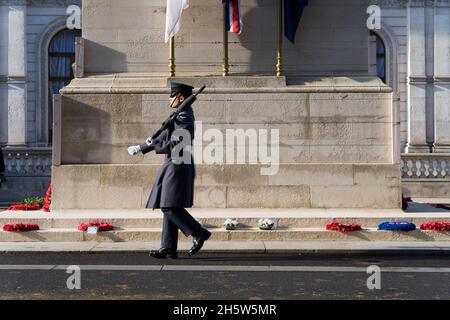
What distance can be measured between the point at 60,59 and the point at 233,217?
88.8 feet

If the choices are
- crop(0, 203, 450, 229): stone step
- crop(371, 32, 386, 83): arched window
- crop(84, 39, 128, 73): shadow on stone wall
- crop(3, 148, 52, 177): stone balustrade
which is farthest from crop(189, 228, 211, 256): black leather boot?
crop(371, 32, 386, 83): arched window

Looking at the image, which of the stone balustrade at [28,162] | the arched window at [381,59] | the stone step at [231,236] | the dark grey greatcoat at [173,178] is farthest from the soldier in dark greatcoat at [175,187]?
the arched window at [381,59]

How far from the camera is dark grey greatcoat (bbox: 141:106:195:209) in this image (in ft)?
37.0

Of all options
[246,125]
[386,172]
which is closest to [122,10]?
[246,125]

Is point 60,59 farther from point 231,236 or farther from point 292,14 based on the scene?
point 231,236

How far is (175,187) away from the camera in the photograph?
446 inches

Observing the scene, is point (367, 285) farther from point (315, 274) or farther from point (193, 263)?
point (193, 263)

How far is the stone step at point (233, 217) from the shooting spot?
13873 millimetres

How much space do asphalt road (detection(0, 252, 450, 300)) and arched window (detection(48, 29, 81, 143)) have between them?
90.9 feet

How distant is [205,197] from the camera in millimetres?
15227

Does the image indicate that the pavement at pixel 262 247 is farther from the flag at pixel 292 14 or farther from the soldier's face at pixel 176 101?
the flag at pixel 292 14

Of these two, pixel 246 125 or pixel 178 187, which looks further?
pixel 246 125

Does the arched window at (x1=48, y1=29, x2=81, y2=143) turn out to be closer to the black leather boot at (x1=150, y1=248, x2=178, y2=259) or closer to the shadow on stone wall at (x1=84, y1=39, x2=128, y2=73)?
the shadow on stone wall at (x1=84, y1=39, x2=128, y2=73)

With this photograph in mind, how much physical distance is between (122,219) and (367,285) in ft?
18.6
